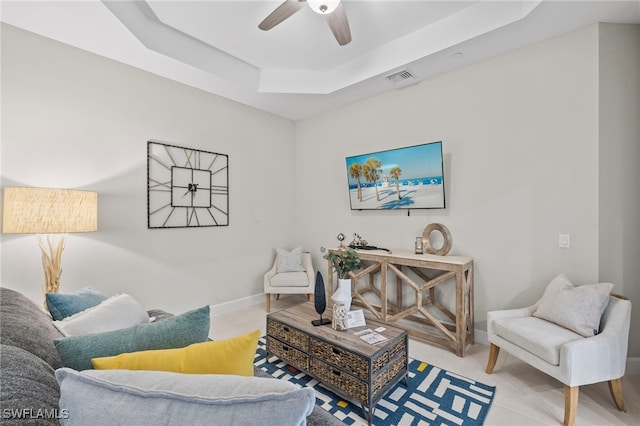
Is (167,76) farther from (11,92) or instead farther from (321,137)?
(321,137)

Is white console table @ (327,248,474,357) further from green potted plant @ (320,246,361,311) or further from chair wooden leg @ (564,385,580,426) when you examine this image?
green potted plant @ (320,246,361,311)

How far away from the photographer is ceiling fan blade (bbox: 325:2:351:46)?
1.96 metres

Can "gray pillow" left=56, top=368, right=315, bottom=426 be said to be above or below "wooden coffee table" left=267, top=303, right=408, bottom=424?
above

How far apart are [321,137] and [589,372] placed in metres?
3.61

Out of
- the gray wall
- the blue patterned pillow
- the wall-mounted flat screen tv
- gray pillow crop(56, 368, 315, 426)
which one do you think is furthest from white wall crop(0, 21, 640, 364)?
gray pillow crop(56, 368, 315, 426)

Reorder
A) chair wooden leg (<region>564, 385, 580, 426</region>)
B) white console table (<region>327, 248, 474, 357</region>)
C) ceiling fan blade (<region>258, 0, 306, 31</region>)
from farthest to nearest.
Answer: white console table (<region>327, 248, 474, 357</region>) < ceiling fan blade (<region>258, 0, 306, 31</region>) < chair wooden leg (<region>564, 385, 580, 426</region>)

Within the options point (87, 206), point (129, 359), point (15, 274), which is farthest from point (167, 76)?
point (129, 359)

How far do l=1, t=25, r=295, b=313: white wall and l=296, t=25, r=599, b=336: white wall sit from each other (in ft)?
6.12

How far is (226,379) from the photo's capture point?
0.70 meters

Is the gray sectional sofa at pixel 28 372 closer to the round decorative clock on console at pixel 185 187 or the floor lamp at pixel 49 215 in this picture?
the floor lamp at pixel 49 215

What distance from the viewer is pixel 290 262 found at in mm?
3861

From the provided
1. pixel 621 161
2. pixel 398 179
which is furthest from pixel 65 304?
pixel 621 161

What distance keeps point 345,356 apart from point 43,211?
226 cm

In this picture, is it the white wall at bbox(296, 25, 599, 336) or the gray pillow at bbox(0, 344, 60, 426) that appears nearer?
the gray pillow at bbox(0, 344, 60, 426)
